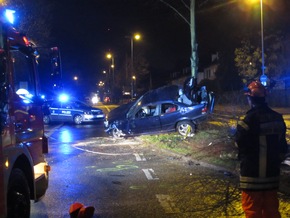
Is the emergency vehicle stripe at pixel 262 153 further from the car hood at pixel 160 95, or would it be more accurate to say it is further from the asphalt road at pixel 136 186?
the car hood at pixel 160 95

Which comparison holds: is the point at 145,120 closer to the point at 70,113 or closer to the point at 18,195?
the point at 70,113

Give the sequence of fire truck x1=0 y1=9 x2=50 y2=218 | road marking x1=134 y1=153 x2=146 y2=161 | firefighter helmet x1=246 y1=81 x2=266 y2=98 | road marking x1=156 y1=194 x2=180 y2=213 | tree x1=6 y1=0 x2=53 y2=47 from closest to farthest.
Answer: fire truck x1=0 y1=9 x2=50 y2=218 < firefighter helmet x1=246 y1=81 x2=266 y2=98 < road marking x1=156 y1=194 x2=180 y2=213 < road marking x1=134 y1=153 x2=146 y2=161 < tree x1=6 y1=0 x2=53 y2=47

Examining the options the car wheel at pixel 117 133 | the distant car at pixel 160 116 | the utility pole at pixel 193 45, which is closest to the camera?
the distant car at pixel 160 116

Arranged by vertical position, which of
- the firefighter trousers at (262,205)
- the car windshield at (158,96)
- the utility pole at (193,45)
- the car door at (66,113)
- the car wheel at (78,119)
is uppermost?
the utility pole at (193,45)

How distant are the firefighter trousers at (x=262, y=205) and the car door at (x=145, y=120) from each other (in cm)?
1194

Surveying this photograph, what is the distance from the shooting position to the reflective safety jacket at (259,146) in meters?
4.04

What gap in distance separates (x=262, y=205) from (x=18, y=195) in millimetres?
2637

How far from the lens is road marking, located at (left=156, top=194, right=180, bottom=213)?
640 centimetres

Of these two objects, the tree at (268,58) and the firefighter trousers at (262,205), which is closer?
the firefighter trousers at (262,205)

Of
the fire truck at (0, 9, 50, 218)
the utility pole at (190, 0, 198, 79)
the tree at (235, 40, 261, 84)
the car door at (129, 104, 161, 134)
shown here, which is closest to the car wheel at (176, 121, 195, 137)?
the car door at (129, 104, 161, 134)

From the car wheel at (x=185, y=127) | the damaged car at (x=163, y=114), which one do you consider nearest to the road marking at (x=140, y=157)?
the damaged car at (x=163, y=114)

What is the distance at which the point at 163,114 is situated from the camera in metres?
16.1

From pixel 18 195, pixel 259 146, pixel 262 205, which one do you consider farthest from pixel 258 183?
pixel 18 195

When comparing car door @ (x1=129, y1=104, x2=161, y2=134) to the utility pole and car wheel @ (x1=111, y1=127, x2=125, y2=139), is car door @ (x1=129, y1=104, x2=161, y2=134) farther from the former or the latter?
the utility pole
